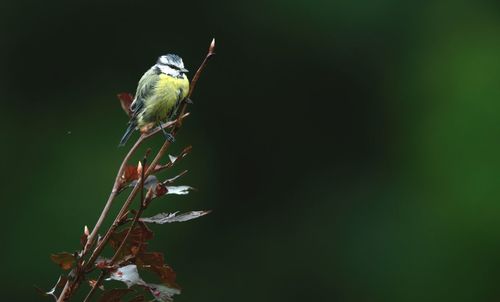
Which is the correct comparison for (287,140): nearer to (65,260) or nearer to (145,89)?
(145,89)

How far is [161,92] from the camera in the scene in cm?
221

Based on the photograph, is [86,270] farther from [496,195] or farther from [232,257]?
[232,257]

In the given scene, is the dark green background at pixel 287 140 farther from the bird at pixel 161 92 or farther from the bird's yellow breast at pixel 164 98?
the bird's yellow breast at pixel 164 98

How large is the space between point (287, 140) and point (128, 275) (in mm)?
7295

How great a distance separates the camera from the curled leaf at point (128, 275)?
3.71ft

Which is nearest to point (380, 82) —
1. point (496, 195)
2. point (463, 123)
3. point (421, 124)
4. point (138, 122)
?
point (421, 124)

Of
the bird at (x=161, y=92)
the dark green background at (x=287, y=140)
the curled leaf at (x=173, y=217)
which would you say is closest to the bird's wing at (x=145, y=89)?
the bird at (x=161, y=92)

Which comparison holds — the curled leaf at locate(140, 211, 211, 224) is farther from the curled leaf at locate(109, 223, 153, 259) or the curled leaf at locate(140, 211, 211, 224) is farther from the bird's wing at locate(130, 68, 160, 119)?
the bird's wing at locate(130, 68, 160, 119)

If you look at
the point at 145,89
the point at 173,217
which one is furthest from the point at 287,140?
the point at 173,217

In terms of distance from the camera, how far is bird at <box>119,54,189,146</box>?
215 centimetres

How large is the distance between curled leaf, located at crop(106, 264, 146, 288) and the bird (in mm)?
903

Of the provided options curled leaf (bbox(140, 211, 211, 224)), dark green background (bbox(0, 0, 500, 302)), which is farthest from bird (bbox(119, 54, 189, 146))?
dark green background (bbox(0, 0, 500, 302))

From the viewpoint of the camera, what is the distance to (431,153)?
309 inches

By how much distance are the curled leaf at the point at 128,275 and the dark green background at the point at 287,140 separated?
604 centimetres
